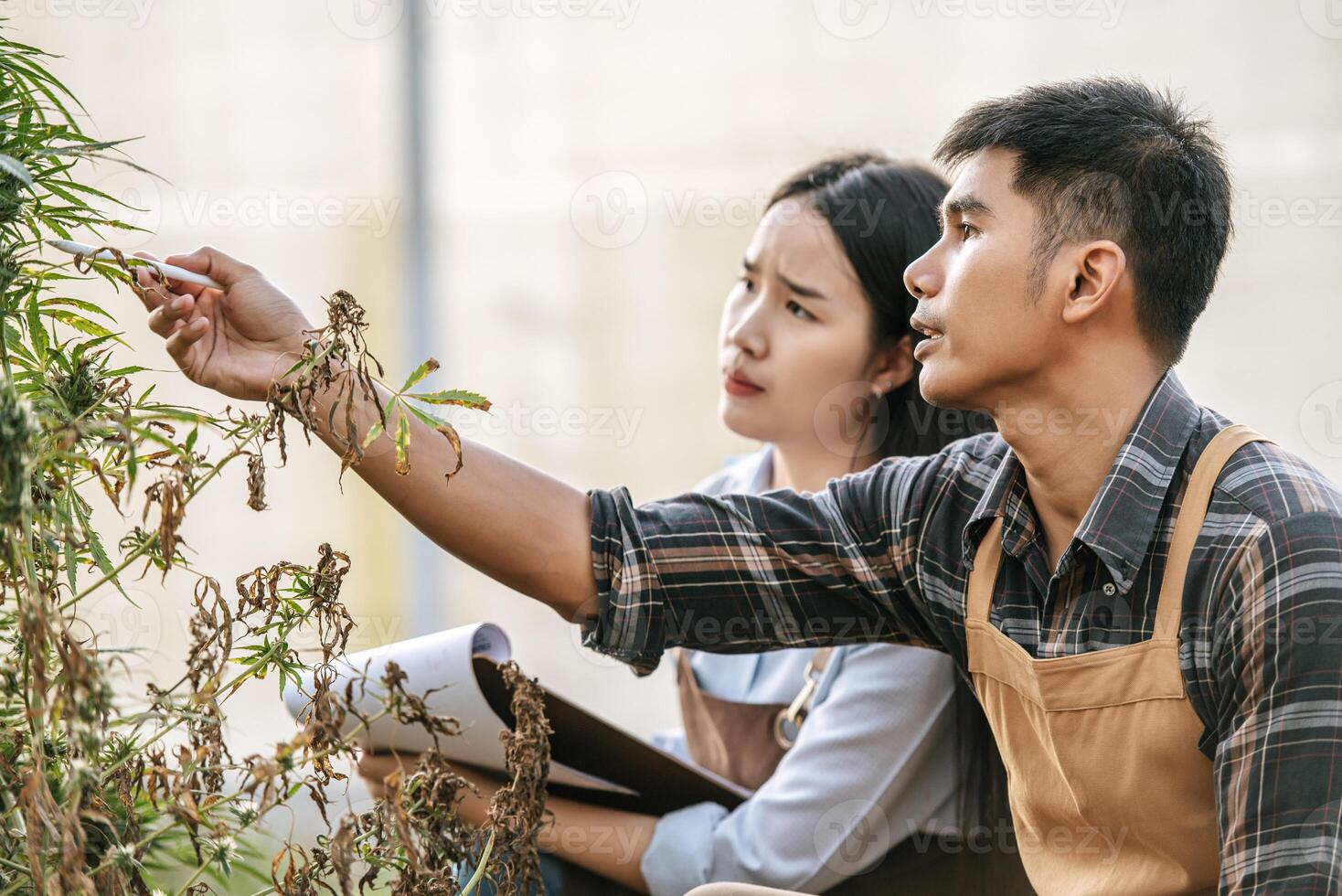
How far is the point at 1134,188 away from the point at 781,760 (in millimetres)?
682

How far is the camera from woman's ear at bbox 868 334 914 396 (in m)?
1.37

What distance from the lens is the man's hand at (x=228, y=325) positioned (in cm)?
80

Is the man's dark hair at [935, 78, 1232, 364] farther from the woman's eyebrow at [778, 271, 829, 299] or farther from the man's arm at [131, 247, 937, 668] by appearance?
the woman's eyebrow at [778, 271, 829, 299]

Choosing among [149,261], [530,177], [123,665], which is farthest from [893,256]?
[530,177]

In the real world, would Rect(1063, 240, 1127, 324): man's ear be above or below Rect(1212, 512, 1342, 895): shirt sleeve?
above

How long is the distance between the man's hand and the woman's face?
0.63 meters

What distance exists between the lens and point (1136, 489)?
86 centimetres

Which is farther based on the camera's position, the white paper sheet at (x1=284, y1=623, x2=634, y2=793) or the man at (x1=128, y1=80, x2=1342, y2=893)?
the white paper sheet at (x1=284, y1=623, x2=634, y2=793)

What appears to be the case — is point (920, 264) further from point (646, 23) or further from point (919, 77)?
point (646, 23)

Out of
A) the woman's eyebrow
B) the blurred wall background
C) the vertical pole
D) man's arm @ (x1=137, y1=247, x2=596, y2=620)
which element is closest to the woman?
the woman's eyebrow

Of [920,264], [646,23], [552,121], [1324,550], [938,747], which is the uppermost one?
[646,23]

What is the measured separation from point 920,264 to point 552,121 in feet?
5.92

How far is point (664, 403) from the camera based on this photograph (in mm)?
2596

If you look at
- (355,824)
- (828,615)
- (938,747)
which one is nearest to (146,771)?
(355,824)
